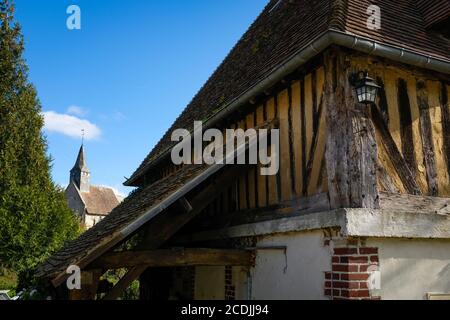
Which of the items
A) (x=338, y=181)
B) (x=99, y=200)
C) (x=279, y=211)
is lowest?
(x=279, y=211)

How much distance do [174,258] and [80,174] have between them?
162 feet

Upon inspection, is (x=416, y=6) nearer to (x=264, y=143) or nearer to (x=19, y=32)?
(x=264, y=143)

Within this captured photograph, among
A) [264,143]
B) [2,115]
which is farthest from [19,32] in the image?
[264,143]

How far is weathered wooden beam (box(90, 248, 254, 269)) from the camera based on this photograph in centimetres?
488

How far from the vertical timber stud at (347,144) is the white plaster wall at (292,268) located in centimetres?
57

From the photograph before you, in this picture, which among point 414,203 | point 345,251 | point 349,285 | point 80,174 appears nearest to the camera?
point 349,285

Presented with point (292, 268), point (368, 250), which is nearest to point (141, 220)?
point (292, 268)

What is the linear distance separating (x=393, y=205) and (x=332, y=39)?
1.81 m

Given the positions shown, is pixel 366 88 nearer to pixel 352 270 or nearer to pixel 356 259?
pixel 356 259

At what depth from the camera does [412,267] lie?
4.21m

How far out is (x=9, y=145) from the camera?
23078 millimetres

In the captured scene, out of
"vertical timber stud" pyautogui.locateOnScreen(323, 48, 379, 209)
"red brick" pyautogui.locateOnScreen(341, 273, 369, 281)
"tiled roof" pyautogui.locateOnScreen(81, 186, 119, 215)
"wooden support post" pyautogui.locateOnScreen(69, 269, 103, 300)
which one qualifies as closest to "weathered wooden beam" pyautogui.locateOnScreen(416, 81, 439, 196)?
"vertical timber stud" pyautogui.locateOnScreen(323, 48, 379, 209)

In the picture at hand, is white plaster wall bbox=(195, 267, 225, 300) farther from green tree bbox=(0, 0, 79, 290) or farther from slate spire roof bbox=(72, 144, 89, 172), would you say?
slate spire roof bbox=(72, 144, 89, 172)

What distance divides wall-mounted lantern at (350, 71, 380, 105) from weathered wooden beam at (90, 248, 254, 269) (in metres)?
2.67
